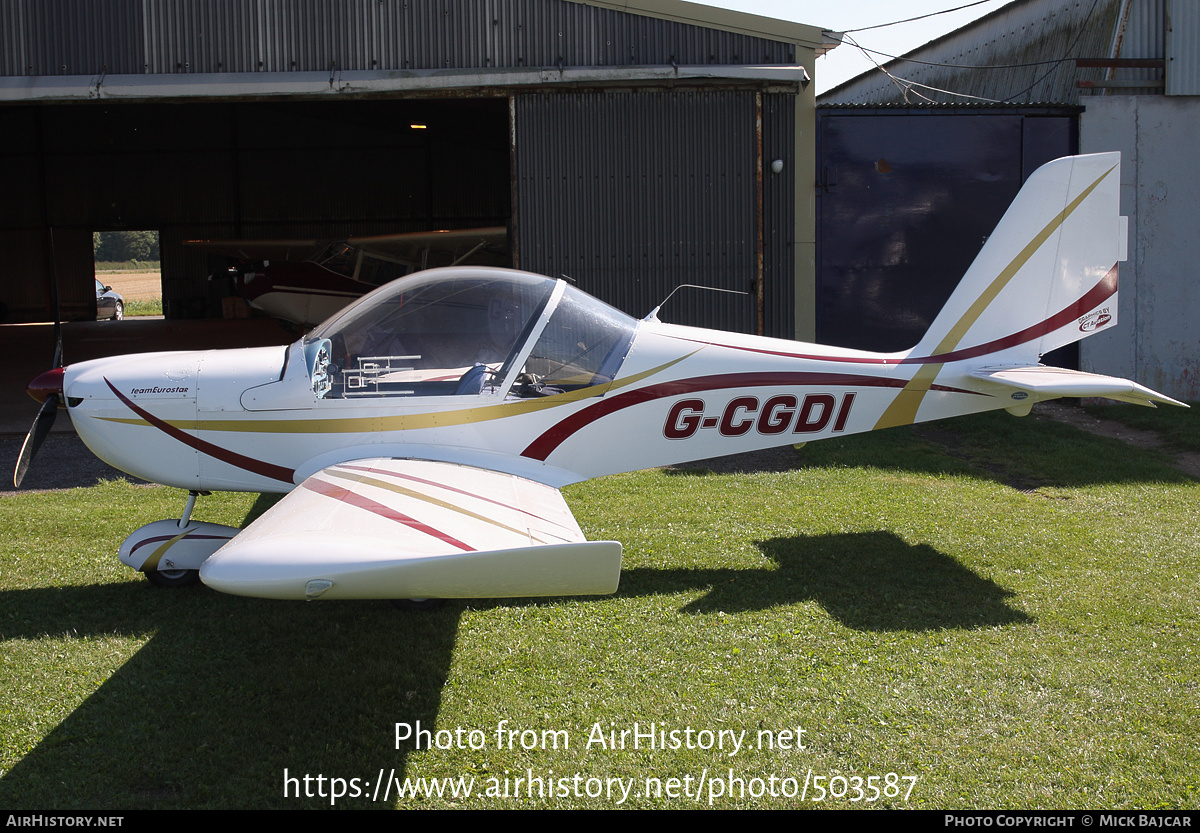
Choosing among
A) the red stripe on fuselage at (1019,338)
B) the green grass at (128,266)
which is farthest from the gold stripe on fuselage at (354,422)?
the green grass at (128,266)

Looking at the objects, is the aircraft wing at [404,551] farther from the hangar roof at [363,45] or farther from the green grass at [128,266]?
the green grass at [128,266]

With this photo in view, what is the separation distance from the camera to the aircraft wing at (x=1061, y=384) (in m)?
4.54

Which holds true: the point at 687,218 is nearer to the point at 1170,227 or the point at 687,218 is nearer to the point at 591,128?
the point at 591,128

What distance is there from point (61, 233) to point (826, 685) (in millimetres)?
27995

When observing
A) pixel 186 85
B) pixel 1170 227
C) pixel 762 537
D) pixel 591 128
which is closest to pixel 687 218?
pixel 591 128

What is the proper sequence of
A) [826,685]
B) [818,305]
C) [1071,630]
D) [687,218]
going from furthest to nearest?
[818,305] → [687,218] → [1071,630] → [826,685]

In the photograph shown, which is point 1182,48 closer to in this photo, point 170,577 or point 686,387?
point 686,387

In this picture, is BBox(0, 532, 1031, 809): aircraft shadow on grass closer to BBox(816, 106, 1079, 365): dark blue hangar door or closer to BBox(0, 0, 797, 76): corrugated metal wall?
BBox(816, 106, 1079, 365): dark blue hangar door

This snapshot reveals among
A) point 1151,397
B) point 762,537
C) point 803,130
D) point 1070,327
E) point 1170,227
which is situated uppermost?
point 803,130

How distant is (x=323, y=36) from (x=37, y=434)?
→ 553 cm

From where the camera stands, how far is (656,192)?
9219mm

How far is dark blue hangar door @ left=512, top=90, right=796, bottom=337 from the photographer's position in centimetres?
912

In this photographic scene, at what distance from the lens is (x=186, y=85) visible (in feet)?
28.4

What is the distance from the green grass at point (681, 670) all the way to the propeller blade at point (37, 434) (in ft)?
2.21
